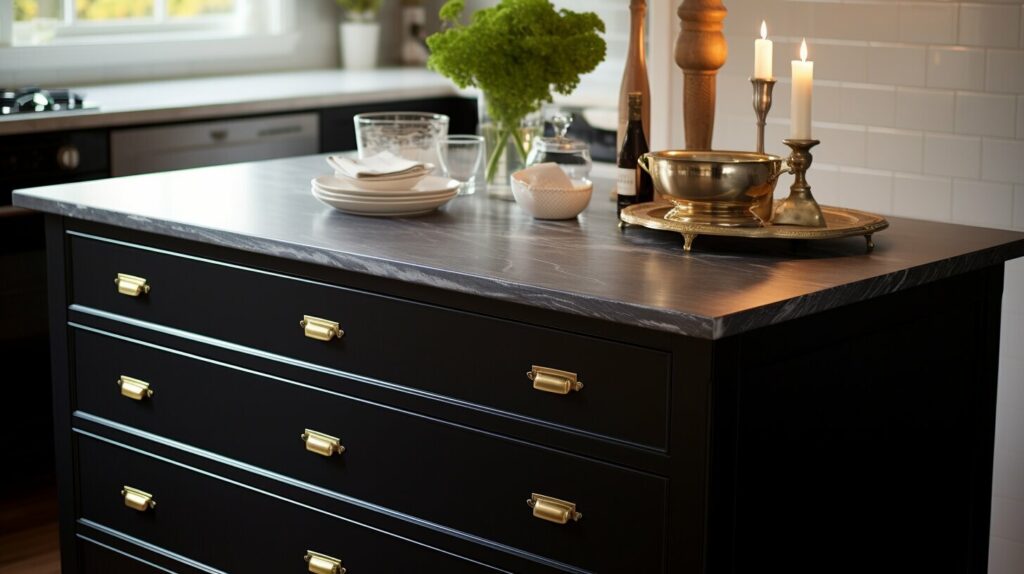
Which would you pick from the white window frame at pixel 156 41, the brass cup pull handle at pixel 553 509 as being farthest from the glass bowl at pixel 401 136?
the white window frame at pixel 156 41

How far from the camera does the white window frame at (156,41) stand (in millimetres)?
4367

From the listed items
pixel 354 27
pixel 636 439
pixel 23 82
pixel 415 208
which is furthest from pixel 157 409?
pixel 354 27

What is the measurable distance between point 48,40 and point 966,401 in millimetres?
3286

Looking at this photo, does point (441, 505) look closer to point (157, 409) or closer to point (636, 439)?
Answer: point (636, 439)

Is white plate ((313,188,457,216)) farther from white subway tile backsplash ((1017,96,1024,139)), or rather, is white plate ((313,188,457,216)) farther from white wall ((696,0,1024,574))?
white subway tile backsplash ((1017,96,1024,139))

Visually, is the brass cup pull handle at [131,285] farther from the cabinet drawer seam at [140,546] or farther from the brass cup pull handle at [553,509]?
the brass cup pull handle at [553,509]

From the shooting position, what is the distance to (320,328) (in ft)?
7.21

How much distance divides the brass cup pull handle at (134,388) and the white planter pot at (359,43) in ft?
9.65

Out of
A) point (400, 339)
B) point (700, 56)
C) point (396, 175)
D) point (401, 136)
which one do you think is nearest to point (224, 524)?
point (400, 339)

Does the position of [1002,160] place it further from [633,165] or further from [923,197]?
[633,165]

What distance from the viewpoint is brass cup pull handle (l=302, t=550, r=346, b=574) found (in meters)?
2.26

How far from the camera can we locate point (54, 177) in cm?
364

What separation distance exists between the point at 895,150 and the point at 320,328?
5.11 feet

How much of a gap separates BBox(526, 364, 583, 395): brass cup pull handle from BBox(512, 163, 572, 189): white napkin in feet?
1.80
